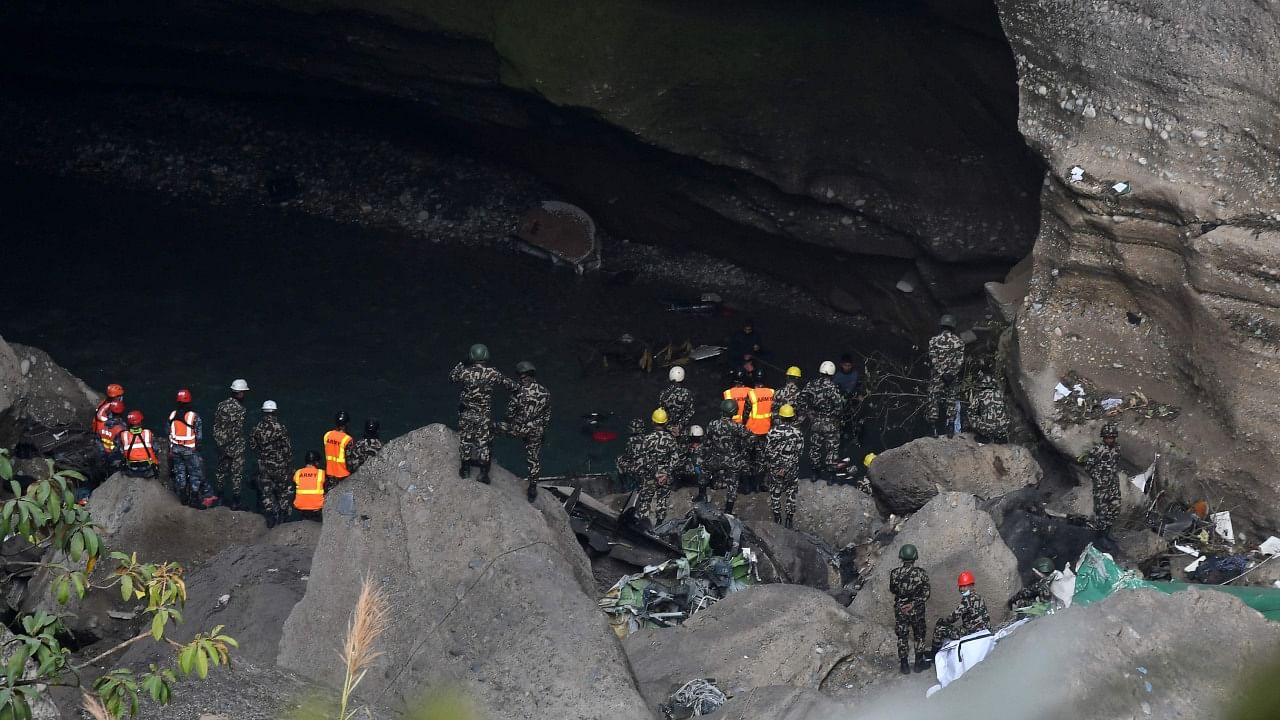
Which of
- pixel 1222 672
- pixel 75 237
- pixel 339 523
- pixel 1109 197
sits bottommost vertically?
pixel 75 237

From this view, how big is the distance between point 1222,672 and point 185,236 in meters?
17.9

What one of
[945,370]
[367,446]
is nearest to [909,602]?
[945,370]

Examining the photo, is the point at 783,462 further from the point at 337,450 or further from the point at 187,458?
the point at 187,458

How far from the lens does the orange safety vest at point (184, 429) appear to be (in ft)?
53.8

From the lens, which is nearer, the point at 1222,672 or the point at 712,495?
the point at 1222,672

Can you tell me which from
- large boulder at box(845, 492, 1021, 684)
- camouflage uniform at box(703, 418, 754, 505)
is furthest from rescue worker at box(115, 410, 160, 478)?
large boulder at box(845, 492, 1021, 684)

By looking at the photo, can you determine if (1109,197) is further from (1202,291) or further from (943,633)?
(943,633)

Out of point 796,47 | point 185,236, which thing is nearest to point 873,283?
point 796,47

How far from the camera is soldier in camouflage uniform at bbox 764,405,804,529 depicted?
626 inches

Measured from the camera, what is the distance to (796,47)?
20.5 meters

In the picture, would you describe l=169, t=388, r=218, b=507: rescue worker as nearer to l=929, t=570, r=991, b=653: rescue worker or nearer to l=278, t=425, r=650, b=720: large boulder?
A: l=278, t=425, r=650, b=720: large boulder

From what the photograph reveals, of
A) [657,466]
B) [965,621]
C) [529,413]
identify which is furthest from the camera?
[657,466]

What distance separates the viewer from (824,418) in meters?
17.5

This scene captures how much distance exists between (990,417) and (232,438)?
8468mm
